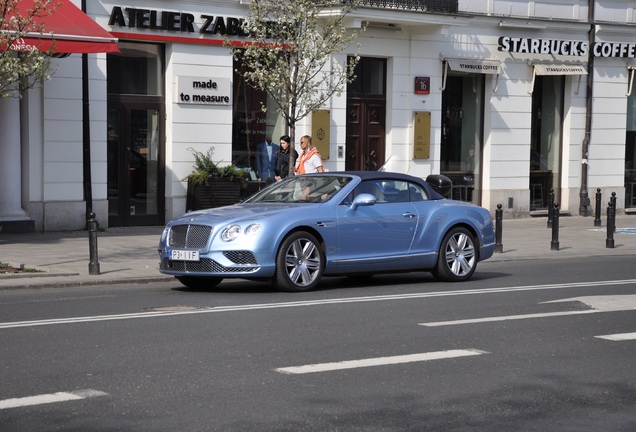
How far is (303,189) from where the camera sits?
1524cm

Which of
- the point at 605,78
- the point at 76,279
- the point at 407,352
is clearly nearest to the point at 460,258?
the point at 76,279

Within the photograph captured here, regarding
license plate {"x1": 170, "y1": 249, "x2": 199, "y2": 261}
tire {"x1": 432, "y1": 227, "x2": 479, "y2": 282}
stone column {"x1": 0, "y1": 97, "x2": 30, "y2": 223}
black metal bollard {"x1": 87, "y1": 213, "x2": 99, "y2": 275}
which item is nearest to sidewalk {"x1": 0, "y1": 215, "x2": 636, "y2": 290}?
black metal bollard {"x1": 87, "y1": 213, "x2": 99, "y2": 275}

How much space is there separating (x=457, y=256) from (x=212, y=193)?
9.37 meters

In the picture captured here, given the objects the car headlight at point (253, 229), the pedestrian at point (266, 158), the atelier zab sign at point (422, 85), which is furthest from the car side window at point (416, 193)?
the atelier zab sign at point (422, 85)

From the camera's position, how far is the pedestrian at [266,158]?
26000 mm

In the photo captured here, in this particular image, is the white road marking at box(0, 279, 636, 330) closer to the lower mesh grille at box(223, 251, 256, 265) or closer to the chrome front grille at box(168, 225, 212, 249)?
the lower mesh grille at box(223, 251, 256, 265)

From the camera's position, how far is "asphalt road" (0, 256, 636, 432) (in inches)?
283

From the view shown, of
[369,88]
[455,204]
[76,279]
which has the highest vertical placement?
[369,88]

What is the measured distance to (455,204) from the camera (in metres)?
16.1

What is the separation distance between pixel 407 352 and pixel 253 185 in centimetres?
1616

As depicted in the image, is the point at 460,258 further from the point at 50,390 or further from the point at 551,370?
the point at 50,390

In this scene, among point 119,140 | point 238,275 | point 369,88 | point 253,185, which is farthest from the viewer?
point 369,88

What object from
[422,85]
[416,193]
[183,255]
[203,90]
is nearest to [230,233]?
[183,255]

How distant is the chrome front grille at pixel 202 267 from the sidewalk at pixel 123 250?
1.61 meters
